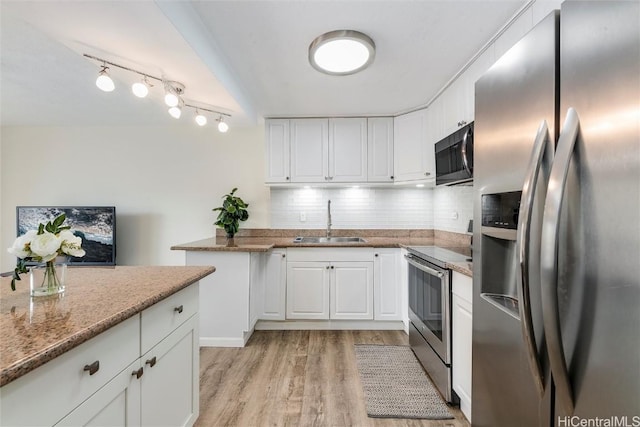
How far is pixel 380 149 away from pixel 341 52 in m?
1.44

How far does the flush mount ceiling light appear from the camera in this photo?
1710mm

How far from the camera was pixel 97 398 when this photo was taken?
81cm

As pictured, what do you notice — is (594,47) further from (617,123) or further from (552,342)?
(552,342)

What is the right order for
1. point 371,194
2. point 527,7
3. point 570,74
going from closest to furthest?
point 570,74
point 527,7
point 371,194

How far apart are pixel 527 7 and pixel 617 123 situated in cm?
137

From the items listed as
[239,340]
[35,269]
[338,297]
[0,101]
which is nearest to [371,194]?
[338,297]

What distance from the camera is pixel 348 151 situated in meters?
3.16

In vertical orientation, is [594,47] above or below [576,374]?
above

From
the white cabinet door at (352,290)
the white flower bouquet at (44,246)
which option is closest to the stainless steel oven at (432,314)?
the white cabinet door at (352,290)

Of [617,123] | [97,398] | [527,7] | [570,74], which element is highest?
[527,7]

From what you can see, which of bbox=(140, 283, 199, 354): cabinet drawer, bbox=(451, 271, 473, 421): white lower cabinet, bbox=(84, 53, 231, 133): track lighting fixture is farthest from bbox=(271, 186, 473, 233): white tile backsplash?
bbox=(140, 283, 199, 354): cabinet drawer

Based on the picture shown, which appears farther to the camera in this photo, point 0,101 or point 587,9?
point 0,101

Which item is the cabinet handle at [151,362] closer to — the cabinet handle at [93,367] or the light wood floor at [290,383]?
the cabinet handle at [93,367]

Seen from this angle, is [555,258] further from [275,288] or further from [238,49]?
[275,288]
